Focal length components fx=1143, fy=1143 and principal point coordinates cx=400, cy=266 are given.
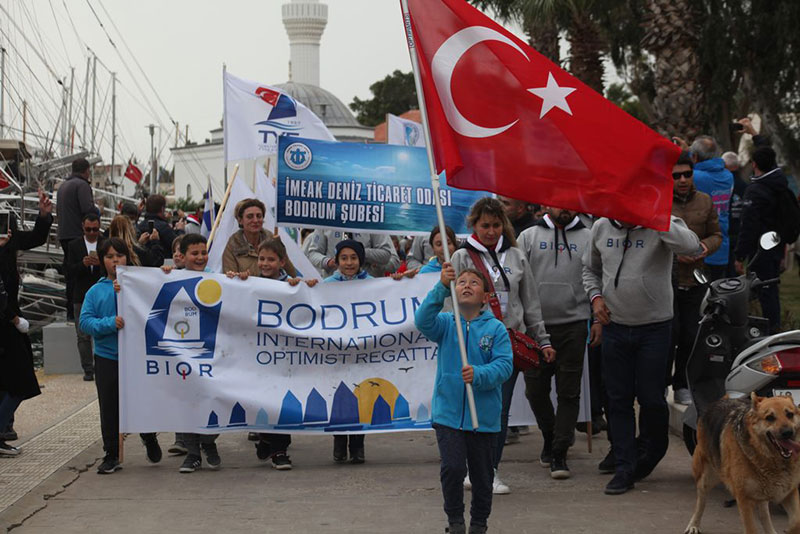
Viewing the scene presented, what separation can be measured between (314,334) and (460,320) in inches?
110

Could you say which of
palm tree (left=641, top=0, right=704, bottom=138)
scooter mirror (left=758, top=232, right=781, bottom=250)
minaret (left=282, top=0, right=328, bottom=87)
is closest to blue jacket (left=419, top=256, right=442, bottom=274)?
scooter mirror (left=758, top=232, right=781, bottom=250)

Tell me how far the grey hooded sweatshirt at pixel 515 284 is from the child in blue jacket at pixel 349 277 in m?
1.38

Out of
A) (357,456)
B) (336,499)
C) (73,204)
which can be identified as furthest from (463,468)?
(73,204)

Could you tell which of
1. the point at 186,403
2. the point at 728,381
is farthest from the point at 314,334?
the point at 728,381

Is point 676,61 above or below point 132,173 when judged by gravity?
below

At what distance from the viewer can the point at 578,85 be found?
6812mm

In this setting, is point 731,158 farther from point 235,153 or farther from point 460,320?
point 460,320

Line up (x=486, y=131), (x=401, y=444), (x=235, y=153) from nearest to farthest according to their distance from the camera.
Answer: (x=486, y=131) < (x=401, y=444) < (x=235, y=153)

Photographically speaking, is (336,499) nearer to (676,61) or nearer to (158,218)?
(158,218)

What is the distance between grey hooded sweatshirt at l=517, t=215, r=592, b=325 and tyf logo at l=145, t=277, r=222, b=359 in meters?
2.43


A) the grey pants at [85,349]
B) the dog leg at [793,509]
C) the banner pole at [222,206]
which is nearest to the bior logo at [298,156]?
the banner pole at [222,206]

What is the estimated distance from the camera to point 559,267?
329 inches

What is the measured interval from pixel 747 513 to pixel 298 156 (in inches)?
214

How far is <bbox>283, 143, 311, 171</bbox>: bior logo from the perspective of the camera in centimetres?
1009
